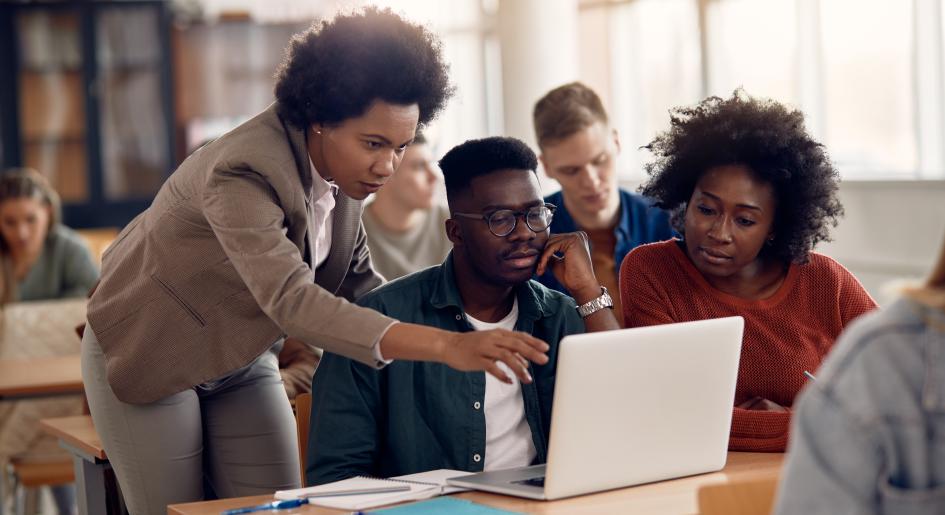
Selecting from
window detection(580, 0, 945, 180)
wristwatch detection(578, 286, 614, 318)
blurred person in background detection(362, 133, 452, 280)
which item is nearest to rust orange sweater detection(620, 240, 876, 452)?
wristwatch detection(578, 286, 614, 318)

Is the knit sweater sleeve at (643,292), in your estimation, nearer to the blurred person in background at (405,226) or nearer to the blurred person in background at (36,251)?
the blurred person in background at (405,226)

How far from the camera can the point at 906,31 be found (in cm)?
523

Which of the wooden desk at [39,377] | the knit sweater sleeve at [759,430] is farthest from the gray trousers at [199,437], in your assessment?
the wooden desk at [39,377]

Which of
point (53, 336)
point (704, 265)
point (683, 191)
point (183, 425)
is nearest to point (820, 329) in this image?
point (704, 265)

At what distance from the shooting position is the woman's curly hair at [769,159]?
245 centimetres

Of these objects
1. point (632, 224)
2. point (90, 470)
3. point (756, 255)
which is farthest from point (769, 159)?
point (90, 470)

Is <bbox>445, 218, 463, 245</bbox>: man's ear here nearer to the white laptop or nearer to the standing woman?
the standing woman

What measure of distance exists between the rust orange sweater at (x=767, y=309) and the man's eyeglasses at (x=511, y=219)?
344 millimetres

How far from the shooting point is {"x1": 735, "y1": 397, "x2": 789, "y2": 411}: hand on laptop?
7.13 ft

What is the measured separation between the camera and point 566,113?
344cm

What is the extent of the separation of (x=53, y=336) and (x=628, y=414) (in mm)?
3101

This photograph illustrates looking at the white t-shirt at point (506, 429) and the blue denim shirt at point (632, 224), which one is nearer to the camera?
the white t-shirt at point (506, 429)

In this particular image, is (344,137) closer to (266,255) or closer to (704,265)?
(266,255)

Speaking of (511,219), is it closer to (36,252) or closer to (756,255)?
(756,255)
